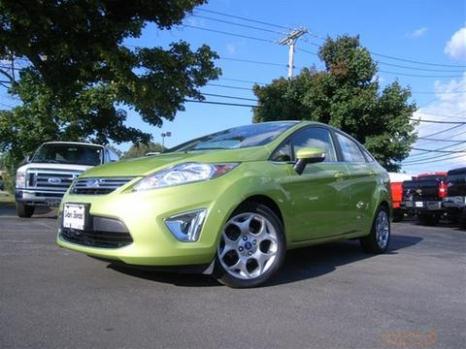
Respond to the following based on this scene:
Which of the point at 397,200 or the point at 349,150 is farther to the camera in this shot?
the point at 397,200

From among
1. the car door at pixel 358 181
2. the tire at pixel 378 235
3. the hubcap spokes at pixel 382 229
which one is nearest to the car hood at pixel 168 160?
the car door at pixel 358 181

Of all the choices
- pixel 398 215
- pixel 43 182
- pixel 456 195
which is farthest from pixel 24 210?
pixel 398 215

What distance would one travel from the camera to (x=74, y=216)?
16.3 feet

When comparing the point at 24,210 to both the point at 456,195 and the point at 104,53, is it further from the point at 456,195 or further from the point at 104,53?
the point at 456,195

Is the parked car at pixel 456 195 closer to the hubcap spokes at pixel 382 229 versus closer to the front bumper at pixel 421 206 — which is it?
the front bumper at pixel 421 206

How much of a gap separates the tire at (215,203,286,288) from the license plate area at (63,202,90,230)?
3.82 feet

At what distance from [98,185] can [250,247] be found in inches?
56.0

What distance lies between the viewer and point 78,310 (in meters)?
4.00

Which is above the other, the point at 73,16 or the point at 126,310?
the point at 73,16

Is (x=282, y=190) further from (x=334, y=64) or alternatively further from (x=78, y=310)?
(x=334, y=64)

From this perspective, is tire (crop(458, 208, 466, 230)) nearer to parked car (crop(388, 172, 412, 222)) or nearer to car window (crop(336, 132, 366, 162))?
parked car (crop(388, 172, 412, 222))

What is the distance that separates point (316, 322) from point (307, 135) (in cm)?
255

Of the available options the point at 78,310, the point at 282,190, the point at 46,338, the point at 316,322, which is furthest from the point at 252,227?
the point at 46,338

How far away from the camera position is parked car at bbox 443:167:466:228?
1421 cm
